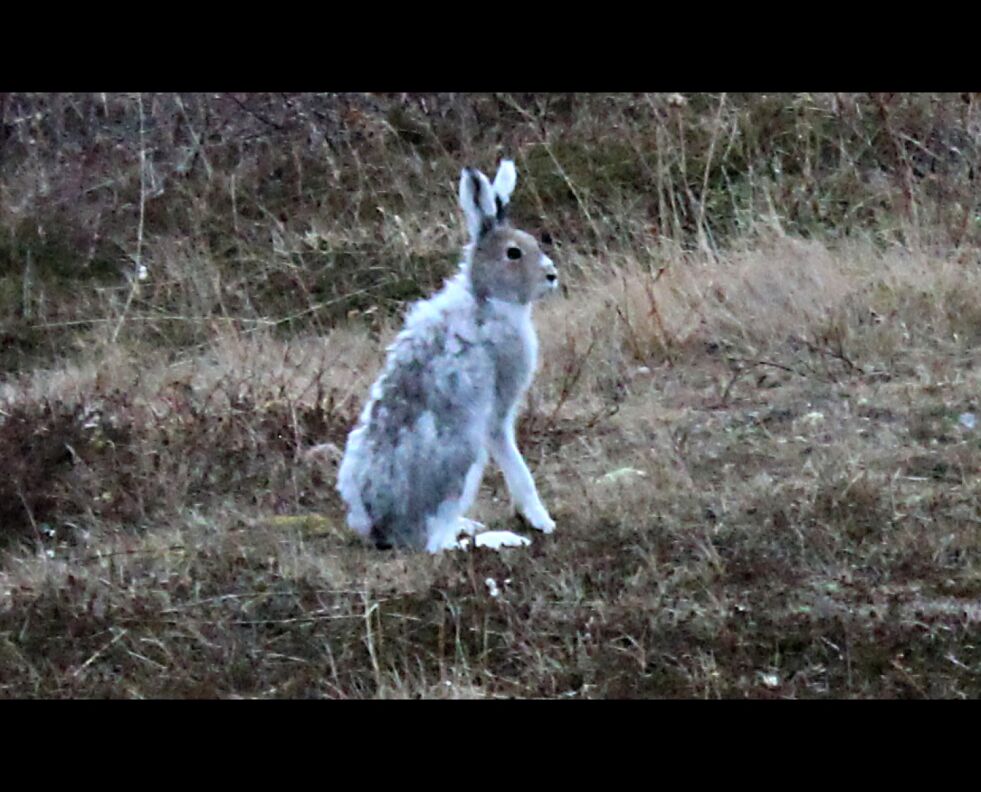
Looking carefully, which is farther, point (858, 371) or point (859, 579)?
point (858, 371)

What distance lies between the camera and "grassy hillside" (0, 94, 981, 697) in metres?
6.24

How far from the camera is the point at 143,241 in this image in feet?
46.7

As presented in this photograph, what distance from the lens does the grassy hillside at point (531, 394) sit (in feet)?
20.5

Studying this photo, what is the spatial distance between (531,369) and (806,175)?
620 cm

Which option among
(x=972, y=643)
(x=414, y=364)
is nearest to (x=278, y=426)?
(x=414, y=364)

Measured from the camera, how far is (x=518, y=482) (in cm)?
759

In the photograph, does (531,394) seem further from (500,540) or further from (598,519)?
(500,540)

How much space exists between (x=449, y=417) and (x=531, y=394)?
2.20 m

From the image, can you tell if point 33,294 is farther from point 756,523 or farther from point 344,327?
point 756,523

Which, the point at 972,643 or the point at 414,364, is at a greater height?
the point at 414,364

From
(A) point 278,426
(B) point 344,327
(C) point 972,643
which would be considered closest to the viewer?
(C) point 972,643

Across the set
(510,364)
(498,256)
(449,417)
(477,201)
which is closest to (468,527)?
(449,417)

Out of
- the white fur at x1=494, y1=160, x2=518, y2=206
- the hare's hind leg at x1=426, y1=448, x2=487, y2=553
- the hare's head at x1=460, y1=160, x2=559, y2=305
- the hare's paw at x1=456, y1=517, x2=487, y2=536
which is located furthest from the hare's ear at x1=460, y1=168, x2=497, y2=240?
the hare's paw at x1=456, y1=517, x2=487, y2=536

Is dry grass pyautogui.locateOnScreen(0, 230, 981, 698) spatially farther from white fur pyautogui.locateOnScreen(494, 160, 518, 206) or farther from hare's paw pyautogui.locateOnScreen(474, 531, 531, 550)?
white fur pyautogui.locateOnScreen(494, 160, 518, 206)
